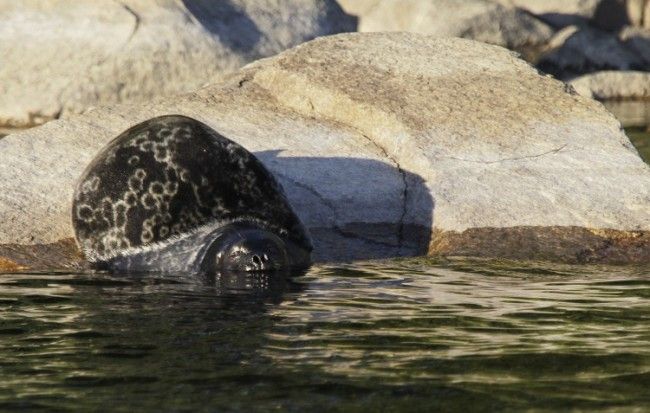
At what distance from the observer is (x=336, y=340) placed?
253 inches

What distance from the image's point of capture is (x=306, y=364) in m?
5.94

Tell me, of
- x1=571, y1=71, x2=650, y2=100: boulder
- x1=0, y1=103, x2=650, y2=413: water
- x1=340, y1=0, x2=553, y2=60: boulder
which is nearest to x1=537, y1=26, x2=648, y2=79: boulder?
x1=340, y1=0, x2=553, y2=60: boulder

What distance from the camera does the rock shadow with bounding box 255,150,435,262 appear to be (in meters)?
9.55

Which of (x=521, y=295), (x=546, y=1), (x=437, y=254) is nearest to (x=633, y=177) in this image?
(x=437, y=254)

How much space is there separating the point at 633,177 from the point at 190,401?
5517 mm

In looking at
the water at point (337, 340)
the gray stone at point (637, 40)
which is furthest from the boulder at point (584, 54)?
the water at point (337, 340)

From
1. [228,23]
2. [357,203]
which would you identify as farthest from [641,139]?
[357,203]

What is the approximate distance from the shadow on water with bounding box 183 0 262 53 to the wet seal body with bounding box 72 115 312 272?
30.0 feet

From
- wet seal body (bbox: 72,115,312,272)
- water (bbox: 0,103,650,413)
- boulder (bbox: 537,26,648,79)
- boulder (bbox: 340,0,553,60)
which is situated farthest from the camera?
boulder (bbox: 537,26,648,79)

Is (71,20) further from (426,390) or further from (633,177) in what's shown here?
(426,390)

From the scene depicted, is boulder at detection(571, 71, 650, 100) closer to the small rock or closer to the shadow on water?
the small rock

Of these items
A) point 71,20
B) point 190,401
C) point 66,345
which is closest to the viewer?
point 190,401

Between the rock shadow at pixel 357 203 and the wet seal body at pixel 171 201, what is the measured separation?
0.55 meters

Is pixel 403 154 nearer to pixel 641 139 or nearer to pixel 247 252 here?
pixel 247 252
